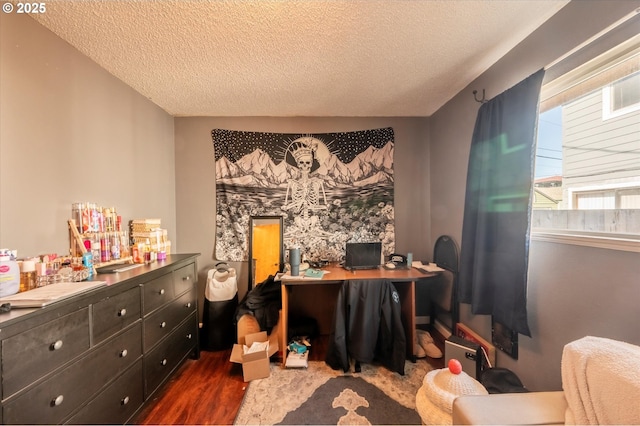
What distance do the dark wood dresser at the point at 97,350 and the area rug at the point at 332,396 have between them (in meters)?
0.70

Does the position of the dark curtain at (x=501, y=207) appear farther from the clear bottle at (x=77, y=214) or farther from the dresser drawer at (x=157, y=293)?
the clear bottle at (x=77, y=214)

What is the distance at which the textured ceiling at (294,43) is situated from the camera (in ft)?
4.02

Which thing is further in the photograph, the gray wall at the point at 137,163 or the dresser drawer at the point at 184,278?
the dresser drawer at the point at 184,278

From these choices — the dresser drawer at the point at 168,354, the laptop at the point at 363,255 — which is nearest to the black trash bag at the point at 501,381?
the laptop at the point at 363,255

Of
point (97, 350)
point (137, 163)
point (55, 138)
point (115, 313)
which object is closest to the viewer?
point (97, 350)

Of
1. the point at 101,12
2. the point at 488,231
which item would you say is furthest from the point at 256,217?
the point at 488,231

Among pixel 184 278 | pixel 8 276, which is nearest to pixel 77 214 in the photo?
pixel 8 276

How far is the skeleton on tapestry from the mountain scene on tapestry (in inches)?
0.4

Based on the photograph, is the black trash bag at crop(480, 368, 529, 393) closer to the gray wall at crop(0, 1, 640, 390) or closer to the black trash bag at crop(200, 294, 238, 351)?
the gray wall at crop(0, 1, 640, 390)

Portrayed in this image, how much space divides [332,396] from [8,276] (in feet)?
6.31

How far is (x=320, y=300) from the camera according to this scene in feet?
8.42

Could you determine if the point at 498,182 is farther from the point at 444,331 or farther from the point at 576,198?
the point at 444,331

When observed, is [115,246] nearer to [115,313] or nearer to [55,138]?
[115,313]

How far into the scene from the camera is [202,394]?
1.69 m
